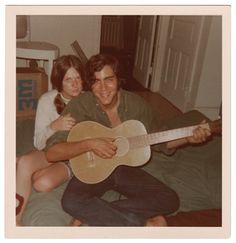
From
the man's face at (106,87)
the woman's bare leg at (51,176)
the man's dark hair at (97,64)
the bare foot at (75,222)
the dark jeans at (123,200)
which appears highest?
the man's dark hair at (97,64)

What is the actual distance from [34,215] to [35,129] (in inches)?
9.9

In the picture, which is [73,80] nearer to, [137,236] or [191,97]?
[191,97]

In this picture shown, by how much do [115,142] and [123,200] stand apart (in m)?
0.18

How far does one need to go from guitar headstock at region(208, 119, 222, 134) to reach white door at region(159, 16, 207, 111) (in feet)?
0.34

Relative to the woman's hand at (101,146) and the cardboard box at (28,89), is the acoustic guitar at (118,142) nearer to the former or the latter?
the woman's hand at (101,146)

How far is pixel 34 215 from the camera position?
3.43ft

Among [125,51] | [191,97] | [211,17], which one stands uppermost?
[211,17]

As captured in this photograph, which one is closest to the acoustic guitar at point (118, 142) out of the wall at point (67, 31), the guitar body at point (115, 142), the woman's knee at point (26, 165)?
the guitar body at point (115, 142)

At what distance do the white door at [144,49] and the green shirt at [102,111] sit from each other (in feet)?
0.25

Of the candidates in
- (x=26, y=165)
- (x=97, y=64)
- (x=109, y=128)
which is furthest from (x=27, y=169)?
(x=97, y=64)

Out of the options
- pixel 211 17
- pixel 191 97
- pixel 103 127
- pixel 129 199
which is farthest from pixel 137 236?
pixel 211 17

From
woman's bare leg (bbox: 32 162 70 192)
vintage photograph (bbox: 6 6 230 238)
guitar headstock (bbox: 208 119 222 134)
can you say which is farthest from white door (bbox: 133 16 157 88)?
woman's bare leg (bbox: 32 162 70 192)

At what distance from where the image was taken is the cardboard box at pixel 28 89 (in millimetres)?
1041

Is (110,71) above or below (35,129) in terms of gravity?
above
